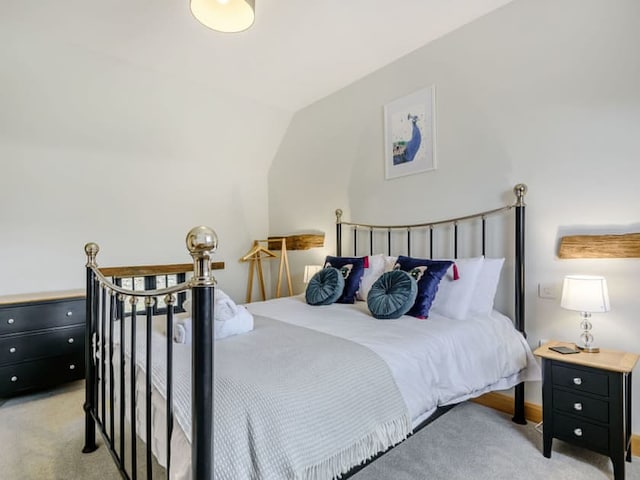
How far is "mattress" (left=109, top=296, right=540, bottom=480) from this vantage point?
124 cm

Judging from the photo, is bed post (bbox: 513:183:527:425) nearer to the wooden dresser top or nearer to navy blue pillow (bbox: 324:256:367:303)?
navy blue pillow (bbox: 324:256:367:303)

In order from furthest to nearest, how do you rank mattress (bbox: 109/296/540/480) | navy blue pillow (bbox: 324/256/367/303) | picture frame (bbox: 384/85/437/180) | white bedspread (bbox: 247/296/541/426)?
picture frame (bbox: 384/85/437/180) < navy blue pillow (bbox: 324/256/367/303) < white bedspread (bbox: 247/296/541/426) < mattress (bbox: 109/296/540/480)

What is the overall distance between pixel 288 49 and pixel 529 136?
1.97 m

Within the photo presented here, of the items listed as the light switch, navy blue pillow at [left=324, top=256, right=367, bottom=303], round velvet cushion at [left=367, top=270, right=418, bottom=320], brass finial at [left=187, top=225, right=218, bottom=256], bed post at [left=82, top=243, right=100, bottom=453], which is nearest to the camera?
brass finial at [left=187, top=225, right=218, bottom=256]

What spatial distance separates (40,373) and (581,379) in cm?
375

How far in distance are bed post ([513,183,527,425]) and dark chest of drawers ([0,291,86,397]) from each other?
3387 mm

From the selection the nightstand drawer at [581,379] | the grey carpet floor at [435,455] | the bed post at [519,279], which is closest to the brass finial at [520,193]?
the bed post at [519,279]

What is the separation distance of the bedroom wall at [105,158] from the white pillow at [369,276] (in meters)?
2.15

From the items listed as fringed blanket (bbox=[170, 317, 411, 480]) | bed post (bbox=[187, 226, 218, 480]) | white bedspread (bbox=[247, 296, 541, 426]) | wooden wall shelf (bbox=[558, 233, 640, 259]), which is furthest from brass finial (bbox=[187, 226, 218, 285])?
wooden wall shelf (bbox=[558, 233, 640, 259])

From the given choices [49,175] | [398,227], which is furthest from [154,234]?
[398,227]

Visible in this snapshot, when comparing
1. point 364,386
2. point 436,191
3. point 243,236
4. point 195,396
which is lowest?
point 364,386

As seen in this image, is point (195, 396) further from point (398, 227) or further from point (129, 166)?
point (129, 166)

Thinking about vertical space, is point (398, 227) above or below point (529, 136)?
below

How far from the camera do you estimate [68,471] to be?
190 centimetres
